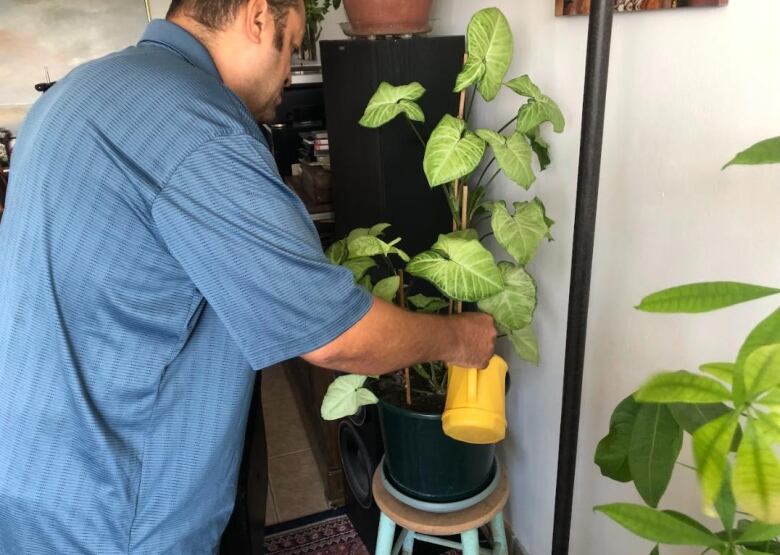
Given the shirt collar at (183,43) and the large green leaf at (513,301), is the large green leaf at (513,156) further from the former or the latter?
the shirt collar at (183,43)

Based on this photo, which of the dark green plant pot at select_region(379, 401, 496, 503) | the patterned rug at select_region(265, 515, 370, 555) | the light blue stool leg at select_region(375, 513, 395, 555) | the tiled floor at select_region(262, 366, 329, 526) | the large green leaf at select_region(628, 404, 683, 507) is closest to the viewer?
the large green leaf at select_region(628, 404, 683, 507)

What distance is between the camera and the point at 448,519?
127 cm

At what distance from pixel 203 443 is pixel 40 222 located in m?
0.40

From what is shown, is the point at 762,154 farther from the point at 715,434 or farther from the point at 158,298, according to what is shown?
the point at 158,298

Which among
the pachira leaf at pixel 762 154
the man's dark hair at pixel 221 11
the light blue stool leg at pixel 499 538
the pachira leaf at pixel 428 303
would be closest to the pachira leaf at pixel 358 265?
the pachira leaf at pixel 428 303

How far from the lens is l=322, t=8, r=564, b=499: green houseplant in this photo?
105 centimetres

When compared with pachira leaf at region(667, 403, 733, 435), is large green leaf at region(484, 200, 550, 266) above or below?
above

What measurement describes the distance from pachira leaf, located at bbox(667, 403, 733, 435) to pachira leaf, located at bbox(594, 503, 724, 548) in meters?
0.08

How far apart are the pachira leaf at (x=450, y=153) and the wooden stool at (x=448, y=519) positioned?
25.7 inches

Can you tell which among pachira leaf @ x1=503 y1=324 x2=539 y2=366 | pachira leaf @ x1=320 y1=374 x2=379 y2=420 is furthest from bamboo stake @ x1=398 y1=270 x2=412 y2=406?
pachira leaf @ x1=503 y1=324 x2=539 y2=366

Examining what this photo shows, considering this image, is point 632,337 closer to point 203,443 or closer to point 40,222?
point 203,443

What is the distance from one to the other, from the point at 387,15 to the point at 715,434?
121cm

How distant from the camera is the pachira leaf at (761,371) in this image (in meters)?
0.41

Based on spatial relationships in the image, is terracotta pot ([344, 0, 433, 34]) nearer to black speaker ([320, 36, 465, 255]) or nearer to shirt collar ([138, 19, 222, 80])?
black speaker ([320, 36, 465, 255])
